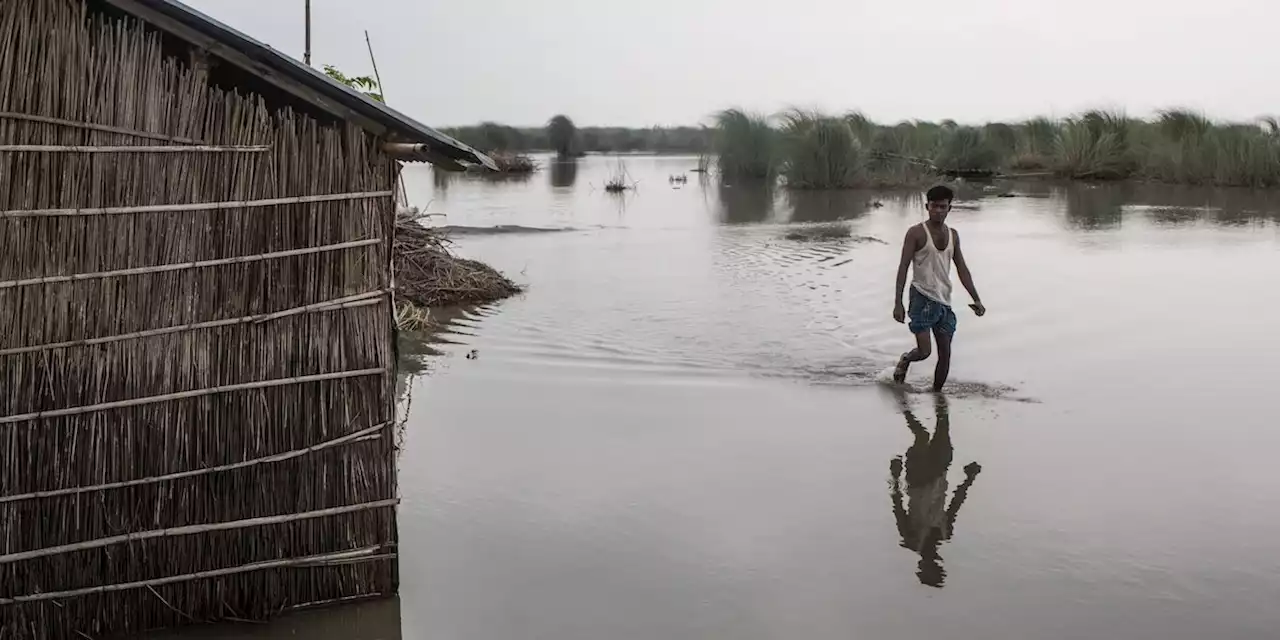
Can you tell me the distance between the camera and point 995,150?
Answer: 31703 mm

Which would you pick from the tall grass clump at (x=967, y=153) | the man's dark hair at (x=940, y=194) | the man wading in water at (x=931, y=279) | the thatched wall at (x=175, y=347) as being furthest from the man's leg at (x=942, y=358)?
the tall grass clump at (x=967, y=153)

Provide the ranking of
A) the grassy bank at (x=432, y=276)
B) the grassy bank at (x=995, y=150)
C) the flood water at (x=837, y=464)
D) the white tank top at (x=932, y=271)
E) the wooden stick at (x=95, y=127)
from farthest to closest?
the grassy bank at (x=995, y=150), the grassy bank at (x=432, y=276), the white tank top at (x=932, y=271), the flood water at (x=837, y=464), the wooden stick at (x=95, y=127)

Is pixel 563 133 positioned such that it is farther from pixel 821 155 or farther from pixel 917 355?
pixel 917 355

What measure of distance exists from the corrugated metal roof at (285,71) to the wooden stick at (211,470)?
1066 mm

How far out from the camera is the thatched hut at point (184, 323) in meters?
3.67

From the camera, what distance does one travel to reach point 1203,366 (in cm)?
793

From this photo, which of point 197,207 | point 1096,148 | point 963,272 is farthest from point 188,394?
point 1096,148

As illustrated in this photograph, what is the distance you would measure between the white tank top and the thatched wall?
4.00 metres

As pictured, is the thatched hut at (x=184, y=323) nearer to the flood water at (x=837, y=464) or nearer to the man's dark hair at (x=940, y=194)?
the flood water at (x=837, y=464)

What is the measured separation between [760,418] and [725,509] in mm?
1625

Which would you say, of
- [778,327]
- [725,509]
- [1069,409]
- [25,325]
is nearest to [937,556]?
[725,509]

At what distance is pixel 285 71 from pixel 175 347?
1015 millimetres

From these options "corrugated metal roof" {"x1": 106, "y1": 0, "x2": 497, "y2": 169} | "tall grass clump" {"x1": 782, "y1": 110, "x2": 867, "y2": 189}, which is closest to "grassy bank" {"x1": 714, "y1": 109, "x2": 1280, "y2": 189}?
"tall grass clump" {"x1": 782, "y1": 110, "x2": 867, "y2": 189}

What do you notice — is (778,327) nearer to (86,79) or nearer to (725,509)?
(725,509)
